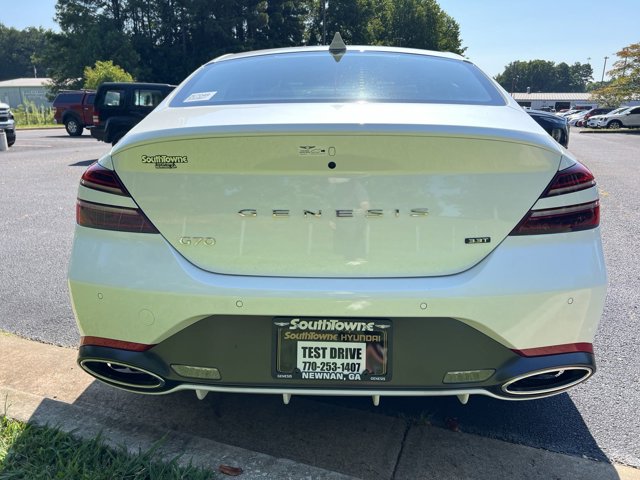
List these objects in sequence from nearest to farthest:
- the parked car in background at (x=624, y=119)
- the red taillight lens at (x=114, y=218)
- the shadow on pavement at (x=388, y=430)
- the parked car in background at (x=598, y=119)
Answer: the red taillight lens at (x=114, y=218) → the shadow on pavement at (x=388, y=430) → the parked car in background at (x=624, y=119) → the parked car in background at (x=598, y=119)

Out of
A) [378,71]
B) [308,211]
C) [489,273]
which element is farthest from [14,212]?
[489,273]

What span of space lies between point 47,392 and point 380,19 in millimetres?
67929

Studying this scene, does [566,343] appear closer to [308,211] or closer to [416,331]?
[416,331]

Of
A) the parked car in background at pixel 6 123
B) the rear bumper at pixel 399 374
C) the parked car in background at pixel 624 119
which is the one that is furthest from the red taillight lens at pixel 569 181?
the parked car in background at pixel 624 119

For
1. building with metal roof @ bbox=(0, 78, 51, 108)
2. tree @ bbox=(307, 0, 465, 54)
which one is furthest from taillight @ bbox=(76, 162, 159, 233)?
building with metal roof @ bbox=(0, 78, 51, 108)

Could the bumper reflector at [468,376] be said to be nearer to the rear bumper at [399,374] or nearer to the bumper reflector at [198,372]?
the rear bumper at [399,374]

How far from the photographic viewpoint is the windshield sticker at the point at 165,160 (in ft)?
6.19

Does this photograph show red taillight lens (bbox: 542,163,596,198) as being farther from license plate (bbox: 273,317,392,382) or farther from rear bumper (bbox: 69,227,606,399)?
license plate (bbox: 273,317,392,382)

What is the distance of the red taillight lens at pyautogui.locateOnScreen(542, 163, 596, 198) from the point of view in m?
1.87

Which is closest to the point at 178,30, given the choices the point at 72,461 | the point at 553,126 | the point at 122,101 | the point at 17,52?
the point at 122,101

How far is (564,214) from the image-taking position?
188 cm

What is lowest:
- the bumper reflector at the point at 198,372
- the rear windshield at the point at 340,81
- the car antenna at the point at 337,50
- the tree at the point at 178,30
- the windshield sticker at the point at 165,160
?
the bumper reflector at the point at 198,372

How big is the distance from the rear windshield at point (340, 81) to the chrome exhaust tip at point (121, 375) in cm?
116

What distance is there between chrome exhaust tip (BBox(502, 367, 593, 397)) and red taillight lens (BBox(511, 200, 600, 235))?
51 centimetres
